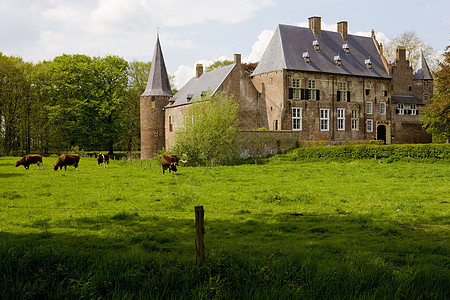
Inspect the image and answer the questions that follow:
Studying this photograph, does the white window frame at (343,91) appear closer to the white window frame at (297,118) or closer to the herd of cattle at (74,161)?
the white window frame at (297,118)

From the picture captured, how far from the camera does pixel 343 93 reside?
45156 mm

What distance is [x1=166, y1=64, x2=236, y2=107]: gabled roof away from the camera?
41159mm

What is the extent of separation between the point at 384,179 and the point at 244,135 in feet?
63.1

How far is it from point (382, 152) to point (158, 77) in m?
29.0

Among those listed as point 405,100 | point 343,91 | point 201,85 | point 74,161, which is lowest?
point 74,161

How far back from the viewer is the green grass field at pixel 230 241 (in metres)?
5.19

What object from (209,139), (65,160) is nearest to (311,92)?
(209,139)

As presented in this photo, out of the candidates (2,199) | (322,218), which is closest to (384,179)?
(322,218)

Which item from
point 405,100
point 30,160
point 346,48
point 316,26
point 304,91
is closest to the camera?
point 30,160

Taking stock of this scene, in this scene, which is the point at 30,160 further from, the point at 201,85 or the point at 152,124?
the point at 201,85

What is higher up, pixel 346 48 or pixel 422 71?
pixel 346 48

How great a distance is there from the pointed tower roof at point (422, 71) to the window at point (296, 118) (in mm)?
20213

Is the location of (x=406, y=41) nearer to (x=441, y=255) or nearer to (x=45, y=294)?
A: (x=441, y=255)

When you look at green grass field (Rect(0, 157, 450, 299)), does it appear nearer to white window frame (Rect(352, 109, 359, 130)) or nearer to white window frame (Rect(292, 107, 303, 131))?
white window frame (Rect(292, 107, 303, 131))
